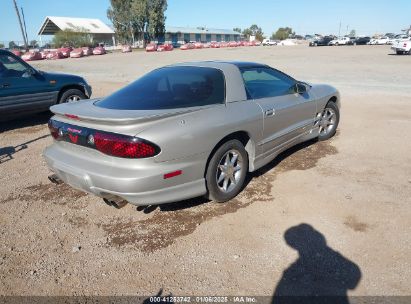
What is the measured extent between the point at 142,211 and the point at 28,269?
122 cm

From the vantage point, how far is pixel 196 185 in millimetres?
3400

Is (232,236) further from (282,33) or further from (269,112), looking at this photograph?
(282,33)

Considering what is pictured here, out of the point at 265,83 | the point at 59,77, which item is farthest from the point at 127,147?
the point at 59,77

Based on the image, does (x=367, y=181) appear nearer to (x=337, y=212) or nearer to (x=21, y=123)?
(x=337, y=212)

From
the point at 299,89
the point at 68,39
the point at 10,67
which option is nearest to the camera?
the point at 299,89

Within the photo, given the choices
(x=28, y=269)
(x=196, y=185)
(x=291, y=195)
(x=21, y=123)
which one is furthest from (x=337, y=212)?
(x=21, y=123)

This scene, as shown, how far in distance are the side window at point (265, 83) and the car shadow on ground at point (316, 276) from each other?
6.08 ft

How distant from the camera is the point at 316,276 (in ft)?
8.75

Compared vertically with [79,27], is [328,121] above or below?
below

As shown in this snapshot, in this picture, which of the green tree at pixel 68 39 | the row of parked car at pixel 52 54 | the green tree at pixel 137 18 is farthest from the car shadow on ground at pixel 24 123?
the green tree at pixel 137 18

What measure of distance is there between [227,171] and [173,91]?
3.44 ft

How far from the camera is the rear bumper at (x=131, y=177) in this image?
117 inches

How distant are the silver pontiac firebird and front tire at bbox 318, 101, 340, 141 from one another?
4.01 ft

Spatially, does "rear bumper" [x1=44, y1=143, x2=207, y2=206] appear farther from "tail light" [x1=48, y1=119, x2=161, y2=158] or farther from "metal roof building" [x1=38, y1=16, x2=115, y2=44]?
"metal roof building" [x1=38, y1=16, x2=115, y2=44]
